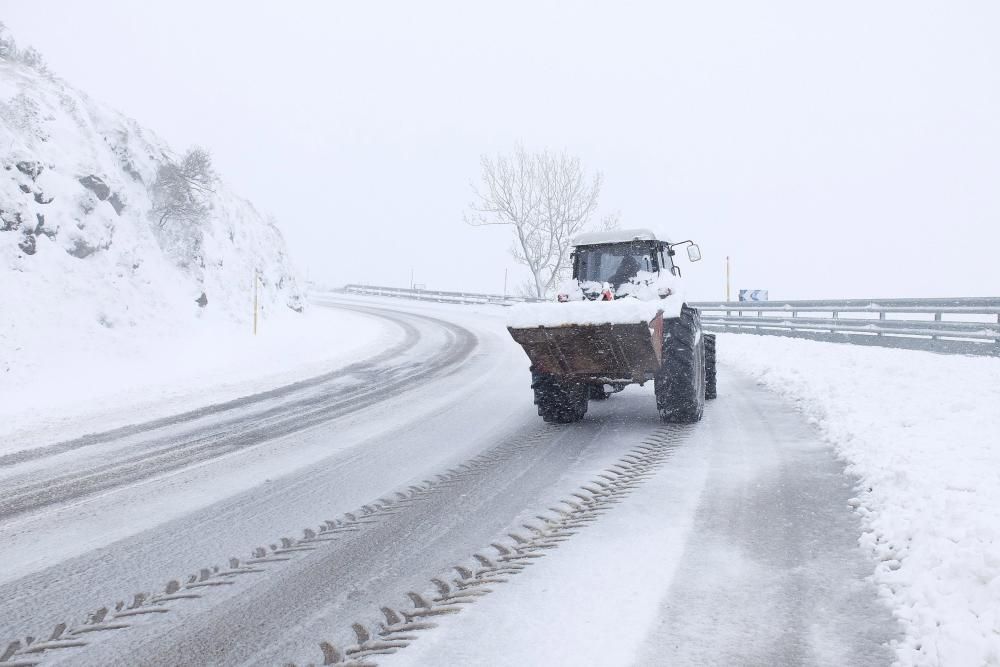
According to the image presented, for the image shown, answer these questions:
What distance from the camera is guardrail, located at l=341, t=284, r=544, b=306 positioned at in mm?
33487

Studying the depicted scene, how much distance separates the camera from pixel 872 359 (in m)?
10.7

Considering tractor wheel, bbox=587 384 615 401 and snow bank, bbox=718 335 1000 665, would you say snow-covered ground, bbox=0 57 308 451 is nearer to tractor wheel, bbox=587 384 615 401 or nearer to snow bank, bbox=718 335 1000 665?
tractor wheel, bbox=587 384 615 401

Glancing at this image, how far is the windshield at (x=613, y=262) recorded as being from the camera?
801 centimetres

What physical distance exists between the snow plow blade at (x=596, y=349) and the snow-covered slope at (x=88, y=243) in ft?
26.8

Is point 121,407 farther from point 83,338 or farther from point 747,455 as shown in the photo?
point 747,455

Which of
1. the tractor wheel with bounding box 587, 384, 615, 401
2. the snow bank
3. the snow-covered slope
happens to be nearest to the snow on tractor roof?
the tractor wheel with bounding box 587, 384, 615, 401

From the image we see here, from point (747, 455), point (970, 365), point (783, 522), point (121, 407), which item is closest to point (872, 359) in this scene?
point (970, 365)

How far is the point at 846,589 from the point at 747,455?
2.64 m

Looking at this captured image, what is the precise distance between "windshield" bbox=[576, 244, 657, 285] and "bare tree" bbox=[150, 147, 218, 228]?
12.1 m

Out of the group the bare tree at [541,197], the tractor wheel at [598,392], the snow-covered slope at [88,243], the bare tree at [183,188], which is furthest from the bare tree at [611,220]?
the tractor wheel at [598,392]

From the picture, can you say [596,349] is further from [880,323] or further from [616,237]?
[880,323]

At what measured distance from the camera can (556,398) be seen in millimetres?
7293

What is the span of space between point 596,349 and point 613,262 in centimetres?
179

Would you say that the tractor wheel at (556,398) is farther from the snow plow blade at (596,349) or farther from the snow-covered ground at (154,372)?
the snow-covered ground at (154,372)
